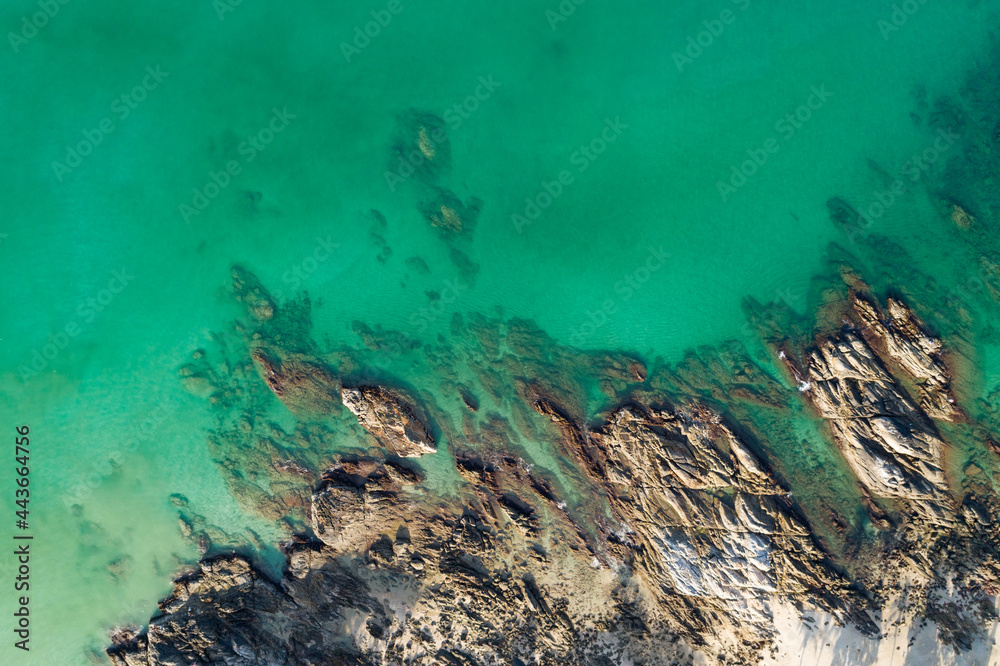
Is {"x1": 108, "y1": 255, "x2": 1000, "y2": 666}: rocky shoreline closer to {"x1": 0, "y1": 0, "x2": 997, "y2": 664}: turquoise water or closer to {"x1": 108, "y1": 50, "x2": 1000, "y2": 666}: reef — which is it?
{"x1": 108, "y1": 50, "x2": 1000, "y2": 666}: reef

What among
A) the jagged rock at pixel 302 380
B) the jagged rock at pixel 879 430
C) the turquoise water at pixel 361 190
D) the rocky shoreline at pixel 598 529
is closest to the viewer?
the jagged rock at pixel 879 430

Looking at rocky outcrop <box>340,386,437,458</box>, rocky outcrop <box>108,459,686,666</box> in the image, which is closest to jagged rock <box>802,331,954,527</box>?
rocky outcrop <box>108,459,686,666</box>

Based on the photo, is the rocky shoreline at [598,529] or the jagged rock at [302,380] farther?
the jagged rock at [302,380]

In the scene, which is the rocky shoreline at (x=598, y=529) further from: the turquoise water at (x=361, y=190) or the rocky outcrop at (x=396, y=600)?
the turquoise water at (x=361, y=190)

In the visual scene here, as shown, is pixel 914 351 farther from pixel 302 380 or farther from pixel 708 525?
pixel 302 380

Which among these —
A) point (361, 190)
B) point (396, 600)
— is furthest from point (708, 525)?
point (361, 190)

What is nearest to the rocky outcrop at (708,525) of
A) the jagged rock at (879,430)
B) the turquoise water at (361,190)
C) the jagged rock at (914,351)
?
the jagged rock at (879,430)

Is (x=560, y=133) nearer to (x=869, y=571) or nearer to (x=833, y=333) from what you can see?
(x=833, y=333)
